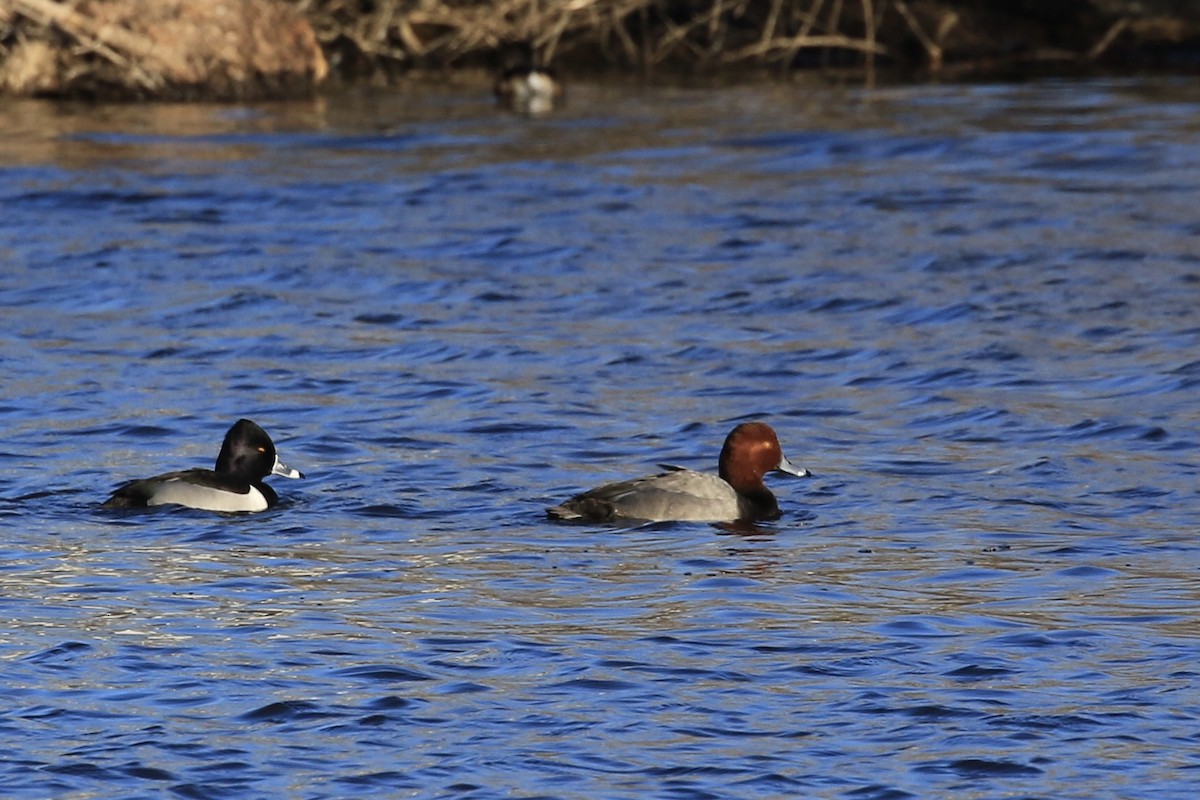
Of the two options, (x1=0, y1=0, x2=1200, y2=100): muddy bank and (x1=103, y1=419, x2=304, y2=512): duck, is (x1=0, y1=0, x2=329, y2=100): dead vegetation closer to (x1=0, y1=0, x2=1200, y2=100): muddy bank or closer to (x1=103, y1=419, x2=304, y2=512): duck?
(x1=0, y1=0, x2=1200, y2=100): muddy bank

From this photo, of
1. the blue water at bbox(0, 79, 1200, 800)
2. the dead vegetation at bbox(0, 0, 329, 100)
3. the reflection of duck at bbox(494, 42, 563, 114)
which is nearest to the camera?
the blue water at bbox(0, 79, 1200, 800)

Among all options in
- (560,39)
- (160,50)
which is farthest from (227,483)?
(560,39)

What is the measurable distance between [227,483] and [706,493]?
248cm

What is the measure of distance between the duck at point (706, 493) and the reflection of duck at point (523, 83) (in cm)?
1647

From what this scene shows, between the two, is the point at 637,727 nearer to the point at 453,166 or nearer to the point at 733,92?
the point at 453,166

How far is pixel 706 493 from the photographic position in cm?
1223

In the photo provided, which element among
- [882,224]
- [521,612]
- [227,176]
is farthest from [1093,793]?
[227,176]

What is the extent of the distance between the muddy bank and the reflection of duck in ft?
6.22

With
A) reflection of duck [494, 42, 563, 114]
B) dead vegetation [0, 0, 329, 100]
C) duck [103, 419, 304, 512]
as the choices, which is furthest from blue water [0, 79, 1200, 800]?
dead vegetation [0, 0, 329, 100]

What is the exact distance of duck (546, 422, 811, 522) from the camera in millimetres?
11773

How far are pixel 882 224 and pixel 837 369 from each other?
548cm

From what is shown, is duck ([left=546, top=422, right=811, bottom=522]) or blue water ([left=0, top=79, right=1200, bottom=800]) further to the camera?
duck ([left=546, top=422, right=811, bottom=522])

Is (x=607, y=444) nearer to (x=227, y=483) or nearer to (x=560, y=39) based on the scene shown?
(x=227, y=483)

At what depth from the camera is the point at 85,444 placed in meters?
13.6
